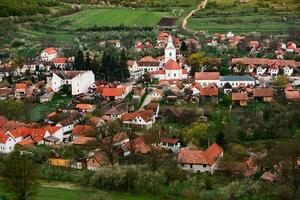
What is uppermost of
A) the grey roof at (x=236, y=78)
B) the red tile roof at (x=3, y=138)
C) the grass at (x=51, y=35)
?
the grey roof at (x=236, y=78)

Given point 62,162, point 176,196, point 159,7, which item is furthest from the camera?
point 159,7

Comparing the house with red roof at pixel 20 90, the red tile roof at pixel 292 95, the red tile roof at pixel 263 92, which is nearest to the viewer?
the red tile roof at pixel 292 95

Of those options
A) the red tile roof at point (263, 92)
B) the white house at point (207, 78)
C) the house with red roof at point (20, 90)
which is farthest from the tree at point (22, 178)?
the white house at point (207, 78)

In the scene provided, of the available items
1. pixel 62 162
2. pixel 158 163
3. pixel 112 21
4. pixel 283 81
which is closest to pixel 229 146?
pixel 158 163

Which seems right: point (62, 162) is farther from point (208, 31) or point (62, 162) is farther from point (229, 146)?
point (208, 31)

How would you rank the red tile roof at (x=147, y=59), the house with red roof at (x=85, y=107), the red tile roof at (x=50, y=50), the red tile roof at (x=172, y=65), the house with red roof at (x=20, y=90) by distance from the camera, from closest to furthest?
the house with red roof at (x=85, y=107) → the house with red roof at (x=20, y=90) → the red tile roof at (x=172, y=65) → the red tile roof at (x=147, y=59) → the red tile roof at (x=50, y=50)

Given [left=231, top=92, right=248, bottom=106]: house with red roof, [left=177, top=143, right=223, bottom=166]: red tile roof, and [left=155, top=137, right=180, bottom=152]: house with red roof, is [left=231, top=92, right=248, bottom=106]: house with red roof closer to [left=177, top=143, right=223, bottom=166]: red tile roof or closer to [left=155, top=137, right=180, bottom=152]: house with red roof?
[left=155, top=137, right=180, bottom=152]: house with red roof

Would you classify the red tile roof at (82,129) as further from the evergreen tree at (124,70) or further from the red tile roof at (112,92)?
the evergreen tree at (124,70)
